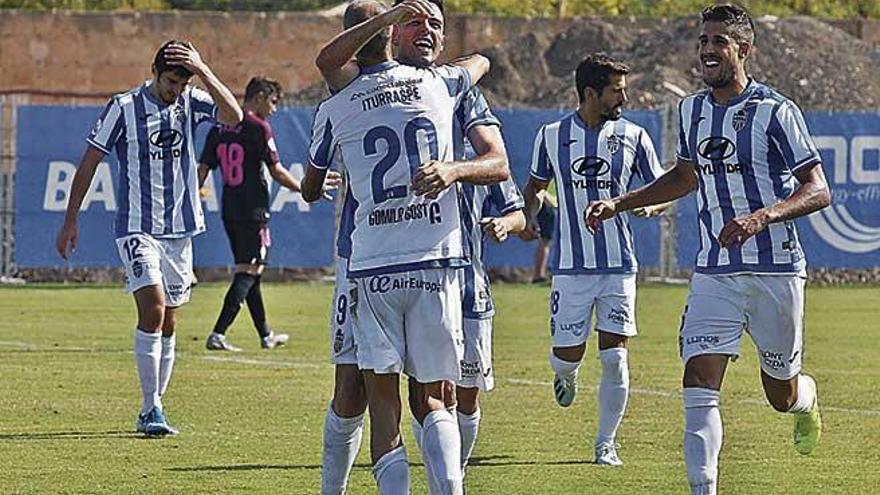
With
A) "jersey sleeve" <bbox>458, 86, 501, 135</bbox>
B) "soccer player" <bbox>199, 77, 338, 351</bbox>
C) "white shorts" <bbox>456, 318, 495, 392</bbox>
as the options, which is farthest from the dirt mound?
"jersey sleeve" <bbox>458, 86, 501, 135</bbox>

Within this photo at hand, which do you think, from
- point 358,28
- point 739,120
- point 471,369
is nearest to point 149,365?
point 471,369

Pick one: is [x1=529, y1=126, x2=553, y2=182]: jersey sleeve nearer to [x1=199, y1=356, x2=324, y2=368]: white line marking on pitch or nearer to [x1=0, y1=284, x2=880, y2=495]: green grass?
[x1=0, y1=284, x2=880, y2=495]: green grass

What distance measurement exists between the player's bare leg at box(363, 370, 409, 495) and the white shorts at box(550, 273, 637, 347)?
3.78 meters

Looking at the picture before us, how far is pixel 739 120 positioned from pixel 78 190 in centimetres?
473

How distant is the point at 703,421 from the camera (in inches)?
351

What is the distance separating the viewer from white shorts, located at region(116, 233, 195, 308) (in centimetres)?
1227

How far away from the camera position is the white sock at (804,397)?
9797 millimetres

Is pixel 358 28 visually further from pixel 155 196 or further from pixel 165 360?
pixel 165 360

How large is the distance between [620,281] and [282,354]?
667cm

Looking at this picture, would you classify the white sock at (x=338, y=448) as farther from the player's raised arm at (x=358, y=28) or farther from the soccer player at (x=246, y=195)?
the soccer player at (x=246, y=195)

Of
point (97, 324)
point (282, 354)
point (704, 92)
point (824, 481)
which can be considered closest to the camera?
point (704, 92)

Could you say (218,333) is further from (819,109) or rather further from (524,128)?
(819,109)

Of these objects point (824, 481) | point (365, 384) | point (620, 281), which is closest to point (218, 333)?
point (620, 281)

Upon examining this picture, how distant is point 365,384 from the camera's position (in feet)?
26.7
